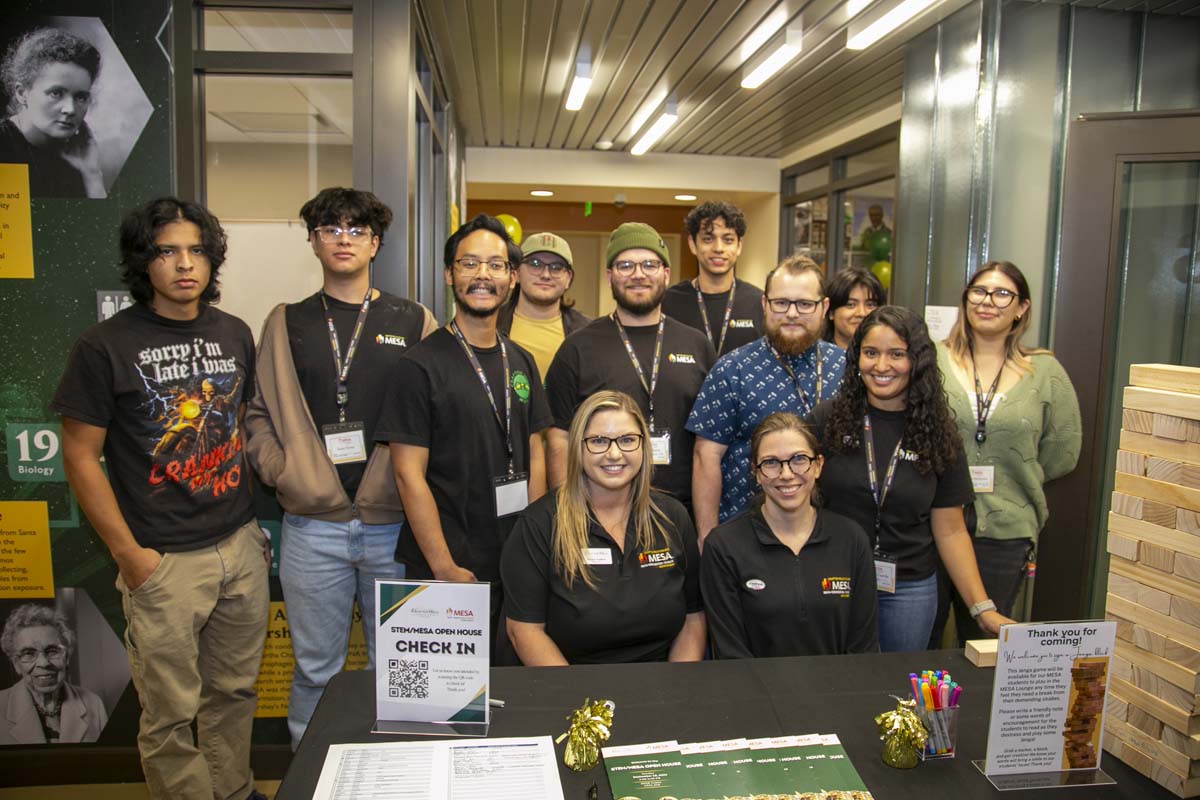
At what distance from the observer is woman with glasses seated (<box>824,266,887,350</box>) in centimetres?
307

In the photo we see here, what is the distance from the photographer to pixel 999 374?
100 inches

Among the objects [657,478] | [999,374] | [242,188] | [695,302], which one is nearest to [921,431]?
[999,374]

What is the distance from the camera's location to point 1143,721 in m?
1.28

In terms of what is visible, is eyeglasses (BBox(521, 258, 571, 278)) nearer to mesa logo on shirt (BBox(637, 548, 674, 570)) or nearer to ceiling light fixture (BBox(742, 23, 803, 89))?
mesa logo on shirt (BBox(637, 548, 674, 570))

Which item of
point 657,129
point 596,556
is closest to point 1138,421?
point 596,556

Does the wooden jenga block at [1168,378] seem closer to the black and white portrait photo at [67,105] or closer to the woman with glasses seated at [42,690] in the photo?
the black and white portrait photo at [67,105]

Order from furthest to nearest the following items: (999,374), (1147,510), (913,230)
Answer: (913,230) → (999,374) → (1147,510)

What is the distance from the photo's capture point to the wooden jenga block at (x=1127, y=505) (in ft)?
4.31

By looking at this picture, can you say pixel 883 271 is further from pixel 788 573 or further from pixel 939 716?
pixel 939 716

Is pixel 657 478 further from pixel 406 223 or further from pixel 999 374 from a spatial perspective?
pixel 406 223

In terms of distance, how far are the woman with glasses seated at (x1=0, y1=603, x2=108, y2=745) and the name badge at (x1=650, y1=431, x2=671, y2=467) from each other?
217 centimetres

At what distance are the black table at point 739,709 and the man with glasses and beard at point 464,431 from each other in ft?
2.21

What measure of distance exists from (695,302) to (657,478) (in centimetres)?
107

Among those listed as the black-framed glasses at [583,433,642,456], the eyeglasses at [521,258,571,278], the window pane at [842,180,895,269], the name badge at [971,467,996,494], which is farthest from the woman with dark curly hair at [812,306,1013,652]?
the window pane at [842,180,895,269]
